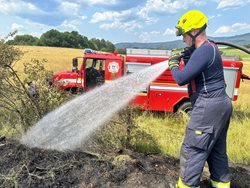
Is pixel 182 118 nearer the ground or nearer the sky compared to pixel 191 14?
nearer the ground

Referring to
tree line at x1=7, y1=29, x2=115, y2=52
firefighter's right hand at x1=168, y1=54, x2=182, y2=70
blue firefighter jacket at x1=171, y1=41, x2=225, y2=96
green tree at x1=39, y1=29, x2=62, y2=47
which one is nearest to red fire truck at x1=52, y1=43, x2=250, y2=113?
firefighter's right hand at x1=168, y1=54, x2=182, y2=70

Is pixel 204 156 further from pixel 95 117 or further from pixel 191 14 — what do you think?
pixel 95 117

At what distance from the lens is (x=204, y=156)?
9.81 feet

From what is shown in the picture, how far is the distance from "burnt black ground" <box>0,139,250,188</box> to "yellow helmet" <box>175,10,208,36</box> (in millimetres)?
1778

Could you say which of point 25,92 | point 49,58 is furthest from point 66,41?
point 25,92

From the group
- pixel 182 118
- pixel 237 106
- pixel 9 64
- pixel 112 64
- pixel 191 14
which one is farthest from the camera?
pixel 237 106

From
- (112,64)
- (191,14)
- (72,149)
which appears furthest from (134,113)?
(112,64)

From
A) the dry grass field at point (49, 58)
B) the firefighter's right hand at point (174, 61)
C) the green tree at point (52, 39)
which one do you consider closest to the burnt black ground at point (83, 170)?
the firefighter's right hand at point (174, 61)

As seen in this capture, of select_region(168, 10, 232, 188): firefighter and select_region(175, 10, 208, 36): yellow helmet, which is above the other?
select_region(175, 10, 208, 36): yellow helmet

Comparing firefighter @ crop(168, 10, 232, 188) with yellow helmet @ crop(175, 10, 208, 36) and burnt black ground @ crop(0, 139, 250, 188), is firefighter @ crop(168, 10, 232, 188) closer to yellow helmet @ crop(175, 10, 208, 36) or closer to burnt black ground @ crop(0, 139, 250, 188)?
yellow helmet @ crop(175, 10, 208, 36)

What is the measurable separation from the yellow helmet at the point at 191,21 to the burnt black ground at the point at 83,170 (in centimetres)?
178

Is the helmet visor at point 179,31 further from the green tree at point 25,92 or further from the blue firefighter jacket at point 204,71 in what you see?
the green tree at point 25,92

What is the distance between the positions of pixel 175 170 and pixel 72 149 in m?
1.44

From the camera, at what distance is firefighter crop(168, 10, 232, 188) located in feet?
9.14
